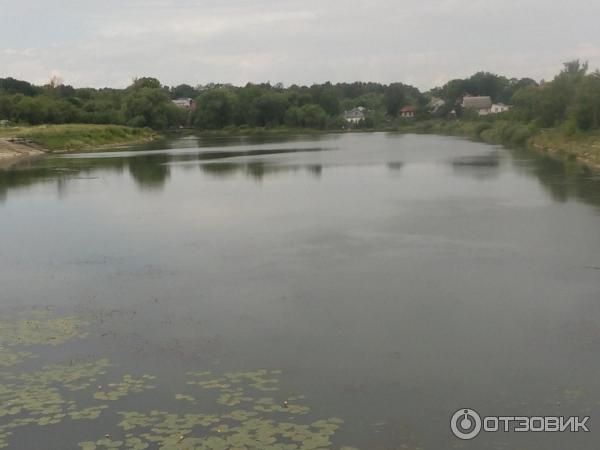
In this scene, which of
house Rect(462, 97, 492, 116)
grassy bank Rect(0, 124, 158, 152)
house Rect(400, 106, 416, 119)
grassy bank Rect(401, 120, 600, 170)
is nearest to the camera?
grassy bank Rect(401, 120, 600, 170)

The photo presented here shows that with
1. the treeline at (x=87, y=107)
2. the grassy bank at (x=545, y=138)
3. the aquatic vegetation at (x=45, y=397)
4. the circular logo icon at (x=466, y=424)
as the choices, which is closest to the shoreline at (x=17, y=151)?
the treeline at (x=87, y=107)

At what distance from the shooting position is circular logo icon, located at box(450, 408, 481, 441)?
6.31 metres

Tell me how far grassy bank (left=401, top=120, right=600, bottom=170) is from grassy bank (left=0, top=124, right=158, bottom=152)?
35.9m

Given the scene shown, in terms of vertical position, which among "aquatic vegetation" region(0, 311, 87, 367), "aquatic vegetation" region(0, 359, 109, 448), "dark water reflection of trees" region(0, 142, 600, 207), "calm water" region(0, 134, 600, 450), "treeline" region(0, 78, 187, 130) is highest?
"treeline" region(0, 78, 187, 130)

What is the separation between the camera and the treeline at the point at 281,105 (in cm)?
4928

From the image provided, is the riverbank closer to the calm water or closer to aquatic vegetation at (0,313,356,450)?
the calm water

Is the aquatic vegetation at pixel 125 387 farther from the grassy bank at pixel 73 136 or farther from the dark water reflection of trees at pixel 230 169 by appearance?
the grassy bank at pixel 73 136

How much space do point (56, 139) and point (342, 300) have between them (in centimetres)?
5191

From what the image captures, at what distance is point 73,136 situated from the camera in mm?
60188

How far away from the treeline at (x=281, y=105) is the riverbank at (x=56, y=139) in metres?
6.56

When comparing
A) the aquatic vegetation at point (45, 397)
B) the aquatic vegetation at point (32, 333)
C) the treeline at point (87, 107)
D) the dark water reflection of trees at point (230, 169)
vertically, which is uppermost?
the treeline at point (87, 107)

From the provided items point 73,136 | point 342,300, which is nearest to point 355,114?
point 73,136

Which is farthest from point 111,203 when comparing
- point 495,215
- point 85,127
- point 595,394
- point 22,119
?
point 22,119

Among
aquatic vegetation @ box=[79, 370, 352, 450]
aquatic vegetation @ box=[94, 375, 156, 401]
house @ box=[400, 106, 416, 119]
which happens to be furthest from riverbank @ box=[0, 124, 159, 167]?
house @ box=[400, 106, 416, 119]
